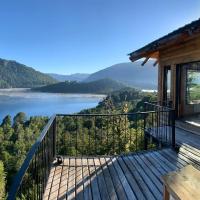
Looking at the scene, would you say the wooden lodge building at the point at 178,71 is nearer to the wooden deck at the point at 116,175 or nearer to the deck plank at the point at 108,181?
the wooden deck at the point at 116,175

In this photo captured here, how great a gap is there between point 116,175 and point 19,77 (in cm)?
18939

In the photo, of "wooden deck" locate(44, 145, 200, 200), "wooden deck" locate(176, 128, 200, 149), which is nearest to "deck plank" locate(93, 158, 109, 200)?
"wooden deck" locate(44, 145, 200, 200)

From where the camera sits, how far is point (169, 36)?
609 cm

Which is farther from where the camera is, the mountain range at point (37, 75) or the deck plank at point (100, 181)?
the mountain range at point (37, 75)

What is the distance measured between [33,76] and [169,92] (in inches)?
7200

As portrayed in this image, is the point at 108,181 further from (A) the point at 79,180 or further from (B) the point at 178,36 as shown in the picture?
(B) the point at 178,36

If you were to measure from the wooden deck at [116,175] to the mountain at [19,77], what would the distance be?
163m

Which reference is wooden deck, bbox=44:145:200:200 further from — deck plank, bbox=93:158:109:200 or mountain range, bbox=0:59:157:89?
mountain range, bbox=0:59:157:89


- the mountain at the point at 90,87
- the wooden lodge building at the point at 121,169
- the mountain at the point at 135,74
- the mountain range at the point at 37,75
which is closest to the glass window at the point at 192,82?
the wooden lodge building at the point at 121,169

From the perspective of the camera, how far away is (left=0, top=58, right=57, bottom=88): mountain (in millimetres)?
169650

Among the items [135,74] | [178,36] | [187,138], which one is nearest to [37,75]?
[135,74]

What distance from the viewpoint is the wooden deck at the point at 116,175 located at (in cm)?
331

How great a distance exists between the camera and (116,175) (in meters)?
3.91

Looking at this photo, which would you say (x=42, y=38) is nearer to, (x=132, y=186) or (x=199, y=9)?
(x=199, y=9)
